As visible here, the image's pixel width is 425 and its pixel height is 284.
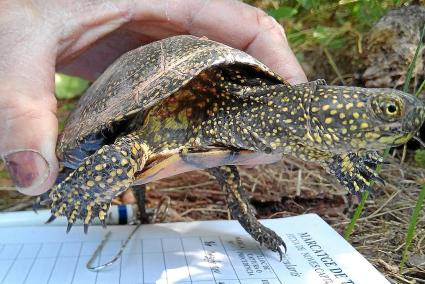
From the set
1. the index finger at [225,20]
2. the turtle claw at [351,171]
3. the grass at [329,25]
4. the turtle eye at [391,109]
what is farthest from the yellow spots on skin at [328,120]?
the grass at [329,25]

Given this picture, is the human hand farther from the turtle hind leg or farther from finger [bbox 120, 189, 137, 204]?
finger [bbox 120, 189, 137, 204]

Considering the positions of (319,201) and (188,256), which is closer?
(188,256)

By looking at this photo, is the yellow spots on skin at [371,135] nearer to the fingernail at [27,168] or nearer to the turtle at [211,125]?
the turtle at [211,125]

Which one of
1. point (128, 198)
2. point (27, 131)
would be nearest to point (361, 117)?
point (27, 131)

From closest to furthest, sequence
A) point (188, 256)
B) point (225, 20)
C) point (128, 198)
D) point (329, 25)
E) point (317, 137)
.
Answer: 1. point (317, 137)
2. point (188, 256)
3. point (225, 20)
4. point (128, 198)
5. point (329, 25)

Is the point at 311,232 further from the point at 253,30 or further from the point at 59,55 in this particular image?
the point at 59,55

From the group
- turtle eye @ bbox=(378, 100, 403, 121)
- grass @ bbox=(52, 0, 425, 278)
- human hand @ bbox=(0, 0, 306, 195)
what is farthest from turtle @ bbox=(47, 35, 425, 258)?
grass @ bbox=(52, 0, 425, 278)

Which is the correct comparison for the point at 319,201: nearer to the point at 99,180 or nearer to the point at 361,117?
the point at 361,117

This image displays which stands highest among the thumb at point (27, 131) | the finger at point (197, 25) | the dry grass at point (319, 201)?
the finger at point (197, 25)

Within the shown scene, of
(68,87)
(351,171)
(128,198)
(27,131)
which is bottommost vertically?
(128,198)
